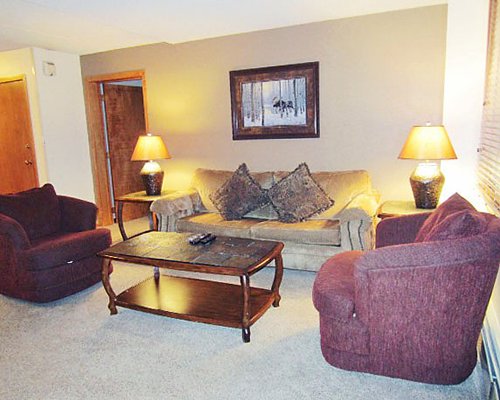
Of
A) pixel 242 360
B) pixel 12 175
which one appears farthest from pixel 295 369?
pixel 12 175

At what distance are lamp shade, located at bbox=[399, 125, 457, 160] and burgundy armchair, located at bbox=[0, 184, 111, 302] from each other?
284 centimetres

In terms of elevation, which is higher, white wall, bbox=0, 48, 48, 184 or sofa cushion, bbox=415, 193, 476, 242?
white wall, bbox=0, 48, 48, 184

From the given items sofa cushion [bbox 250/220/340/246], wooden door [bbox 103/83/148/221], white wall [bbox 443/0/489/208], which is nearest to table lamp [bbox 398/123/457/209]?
white wall [bbox 443/0/489/208]

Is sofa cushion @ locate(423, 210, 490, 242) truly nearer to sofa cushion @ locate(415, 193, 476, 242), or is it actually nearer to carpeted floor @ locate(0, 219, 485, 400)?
sofa cushion @ locate(415, 193, 476, 242)

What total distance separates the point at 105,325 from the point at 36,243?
108 centimetres

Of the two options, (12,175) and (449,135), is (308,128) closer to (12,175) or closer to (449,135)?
(449,135)

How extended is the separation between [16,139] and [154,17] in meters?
2.77

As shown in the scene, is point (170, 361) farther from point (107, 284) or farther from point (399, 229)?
point (399, 229)

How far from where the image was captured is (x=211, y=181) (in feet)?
15.1

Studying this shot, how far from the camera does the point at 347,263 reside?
102 inches

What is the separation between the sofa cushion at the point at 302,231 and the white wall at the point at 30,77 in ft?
10.1

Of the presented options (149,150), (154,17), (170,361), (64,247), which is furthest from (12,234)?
(154,17)

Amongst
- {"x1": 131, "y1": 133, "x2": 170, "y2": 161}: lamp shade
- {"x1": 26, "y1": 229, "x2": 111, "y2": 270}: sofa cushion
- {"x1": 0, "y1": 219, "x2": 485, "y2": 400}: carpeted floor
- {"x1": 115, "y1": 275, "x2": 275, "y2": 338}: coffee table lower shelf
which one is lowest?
{"x1": 0, "y1": 219, "x2": 485, "y2": 400}: carpeted floor

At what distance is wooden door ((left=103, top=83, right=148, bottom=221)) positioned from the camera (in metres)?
5.83
